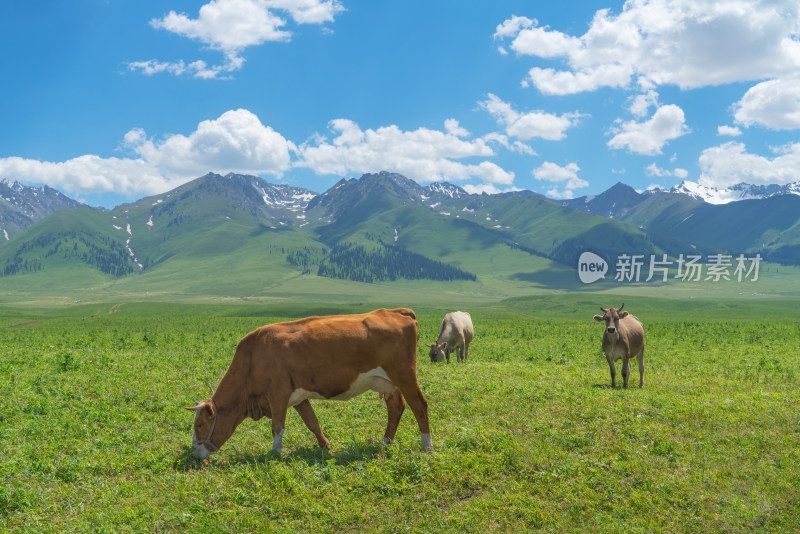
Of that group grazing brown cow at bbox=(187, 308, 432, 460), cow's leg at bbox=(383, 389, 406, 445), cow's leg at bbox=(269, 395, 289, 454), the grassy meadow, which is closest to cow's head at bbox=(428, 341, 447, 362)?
the grassy meadow

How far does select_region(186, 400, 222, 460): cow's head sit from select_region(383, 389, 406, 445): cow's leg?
13.4ft

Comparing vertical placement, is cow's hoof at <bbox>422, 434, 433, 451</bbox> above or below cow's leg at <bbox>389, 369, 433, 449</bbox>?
below

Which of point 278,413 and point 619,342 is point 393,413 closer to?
point 278,413

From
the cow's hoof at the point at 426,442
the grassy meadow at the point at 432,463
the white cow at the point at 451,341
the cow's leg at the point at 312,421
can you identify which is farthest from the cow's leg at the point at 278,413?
the white cow at the point at 451,341

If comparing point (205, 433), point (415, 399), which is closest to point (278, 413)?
point (205, 433)

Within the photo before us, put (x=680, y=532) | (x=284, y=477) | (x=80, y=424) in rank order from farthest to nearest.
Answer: (x=80, y=424) < (x=284, y=477) < (x=680, y=532)

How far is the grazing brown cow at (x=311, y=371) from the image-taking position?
38.4 ft

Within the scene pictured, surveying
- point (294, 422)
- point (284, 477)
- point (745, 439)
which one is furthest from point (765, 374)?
point (284, 477)

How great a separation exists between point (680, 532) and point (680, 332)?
45.3m

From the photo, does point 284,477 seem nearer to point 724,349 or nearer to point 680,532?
point 680,532

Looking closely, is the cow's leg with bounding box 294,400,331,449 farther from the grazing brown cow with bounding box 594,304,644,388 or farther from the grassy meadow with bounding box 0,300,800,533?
the grazing brown cow with bounding box 594,304,644,388

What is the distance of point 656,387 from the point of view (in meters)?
20.3

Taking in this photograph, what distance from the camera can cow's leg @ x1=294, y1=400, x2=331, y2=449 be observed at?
41.1 ft

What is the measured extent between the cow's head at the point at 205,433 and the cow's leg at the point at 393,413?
13.4 feet
